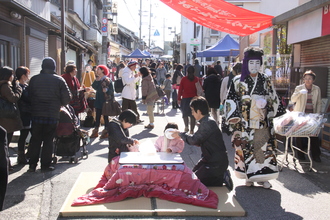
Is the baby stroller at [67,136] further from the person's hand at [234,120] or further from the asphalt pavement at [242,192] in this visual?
the person's hand at [234,120]

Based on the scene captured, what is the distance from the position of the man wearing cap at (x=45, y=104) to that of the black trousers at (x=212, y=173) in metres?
2.53

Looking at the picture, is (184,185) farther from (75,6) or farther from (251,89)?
(75,6)

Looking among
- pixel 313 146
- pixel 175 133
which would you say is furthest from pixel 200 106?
pixel 313 146

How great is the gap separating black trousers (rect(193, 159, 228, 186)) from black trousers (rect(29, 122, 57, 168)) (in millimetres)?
2539

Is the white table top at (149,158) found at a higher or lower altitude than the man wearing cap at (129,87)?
lower

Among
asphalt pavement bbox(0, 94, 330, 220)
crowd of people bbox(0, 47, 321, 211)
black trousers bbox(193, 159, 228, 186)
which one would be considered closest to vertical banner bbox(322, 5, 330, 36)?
crowd of people bbox(0, 47, 321, 211)

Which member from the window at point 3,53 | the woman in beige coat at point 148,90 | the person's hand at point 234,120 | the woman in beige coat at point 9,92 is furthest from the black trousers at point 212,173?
the window at point 3,53

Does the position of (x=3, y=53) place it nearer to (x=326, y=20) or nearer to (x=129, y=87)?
(x=129, y=87)

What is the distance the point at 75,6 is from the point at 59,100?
64.2ft

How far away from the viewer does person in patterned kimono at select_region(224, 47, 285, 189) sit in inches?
204

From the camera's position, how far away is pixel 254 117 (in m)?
5.19

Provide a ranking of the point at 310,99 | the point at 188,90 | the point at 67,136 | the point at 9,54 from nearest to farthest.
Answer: the point at 67,136 < the point at 310,99 < the point at 188,90 < the point at 9,54

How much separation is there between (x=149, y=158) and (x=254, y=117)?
1586mm

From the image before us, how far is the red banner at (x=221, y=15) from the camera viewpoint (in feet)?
27.2
